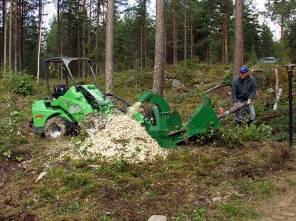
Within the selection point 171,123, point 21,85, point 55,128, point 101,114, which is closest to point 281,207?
point 171,123

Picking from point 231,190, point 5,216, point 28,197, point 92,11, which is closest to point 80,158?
point 28,197

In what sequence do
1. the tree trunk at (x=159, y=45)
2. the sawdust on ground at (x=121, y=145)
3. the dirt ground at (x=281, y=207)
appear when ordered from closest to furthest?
the dirt ground at (x=281, y=207)
the sawdust on ground at (x=121, y=145)
the tree trunk at (x=159, y=45)

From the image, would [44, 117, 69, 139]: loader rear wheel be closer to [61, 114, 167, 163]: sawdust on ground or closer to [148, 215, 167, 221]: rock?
[61, 114, 167, 163]: sawdust on ground

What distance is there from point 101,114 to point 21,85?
14.6 m

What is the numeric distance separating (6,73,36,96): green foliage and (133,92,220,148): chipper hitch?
50.4 feet

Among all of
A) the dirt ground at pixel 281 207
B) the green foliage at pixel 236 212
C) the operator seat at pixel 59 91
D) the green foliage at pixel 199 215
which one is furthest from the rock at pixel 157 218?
the operator seat at pixel 59 91

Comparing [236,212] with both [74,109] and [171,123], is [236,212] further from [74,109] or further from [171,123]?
[74,109]

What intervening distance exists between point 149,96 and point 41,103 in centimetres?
382

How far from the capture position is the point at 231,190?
658 cm

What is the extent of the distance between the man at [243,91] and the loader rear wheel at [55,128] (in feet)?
13.3

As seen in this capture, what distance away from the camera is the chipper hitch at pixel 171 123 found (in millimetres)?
8688

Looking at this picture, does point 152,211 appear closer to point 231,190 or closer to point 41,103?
point 231,190

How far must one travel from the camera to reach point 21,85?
2333 centimetres

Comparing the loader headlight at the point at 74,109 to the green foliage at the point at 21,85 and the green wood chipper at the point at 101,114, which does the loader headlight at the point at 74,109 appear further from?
the green foliage at the point at 21,85
